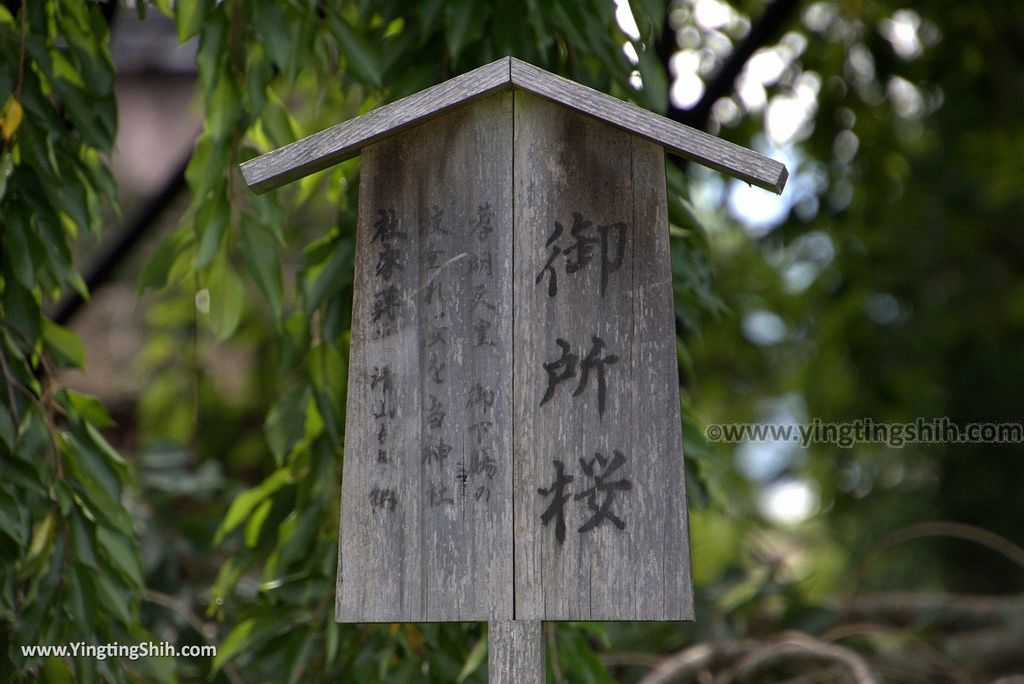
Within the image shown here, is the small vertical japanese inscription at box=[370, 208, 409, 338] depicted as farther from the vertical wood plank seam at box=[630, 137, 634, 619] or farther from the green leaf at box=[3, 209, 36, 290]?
the green leaf at box=[3, 209, 36, 290]

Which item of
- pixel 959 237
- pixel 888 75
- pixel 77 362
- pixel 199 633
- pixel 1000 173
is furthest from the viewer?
pixel 959 237

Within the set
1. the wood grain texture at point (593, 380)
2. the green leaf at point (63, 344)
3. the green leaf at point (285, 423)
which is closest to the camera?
the wood grain texture at point (593, 380)

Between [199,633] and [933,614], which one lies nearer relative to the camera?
[199,633]

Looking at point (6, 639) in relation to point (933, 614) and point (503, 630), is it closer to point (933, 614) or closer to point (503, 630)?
point (503, 630)

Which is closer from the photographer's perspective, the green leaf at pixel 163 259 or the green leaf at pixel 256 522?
the green leaf at pixel 163 259

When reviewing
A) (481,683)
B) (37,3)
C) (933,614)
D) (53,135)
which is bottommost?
(481,683)

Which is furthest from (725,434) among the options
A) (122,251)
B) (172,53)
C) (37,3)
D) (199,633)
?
(172,53)

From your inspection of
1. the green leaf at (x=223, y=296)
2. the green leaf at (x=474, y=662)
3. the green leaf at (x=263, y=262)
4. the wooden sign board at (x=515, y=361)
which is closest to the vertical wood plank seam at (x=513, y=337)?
the wooden sign board at (x=515, y=361)

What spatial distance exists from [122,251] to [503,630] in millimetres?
2261

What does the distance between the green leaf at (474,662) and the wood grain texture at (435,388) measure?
408 mm

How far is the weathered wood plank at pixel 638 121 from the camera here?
54.9 inches

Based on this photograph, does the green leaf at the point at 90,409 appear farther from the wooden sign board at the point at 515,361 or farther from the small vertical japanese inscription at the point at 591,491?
the small vertical japanese inscription at the point at 591,491

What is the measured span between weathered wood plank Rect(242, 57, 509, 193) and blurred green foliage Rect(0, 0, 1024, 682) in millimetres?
322

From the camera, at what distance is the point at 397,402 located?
4.68 feet
